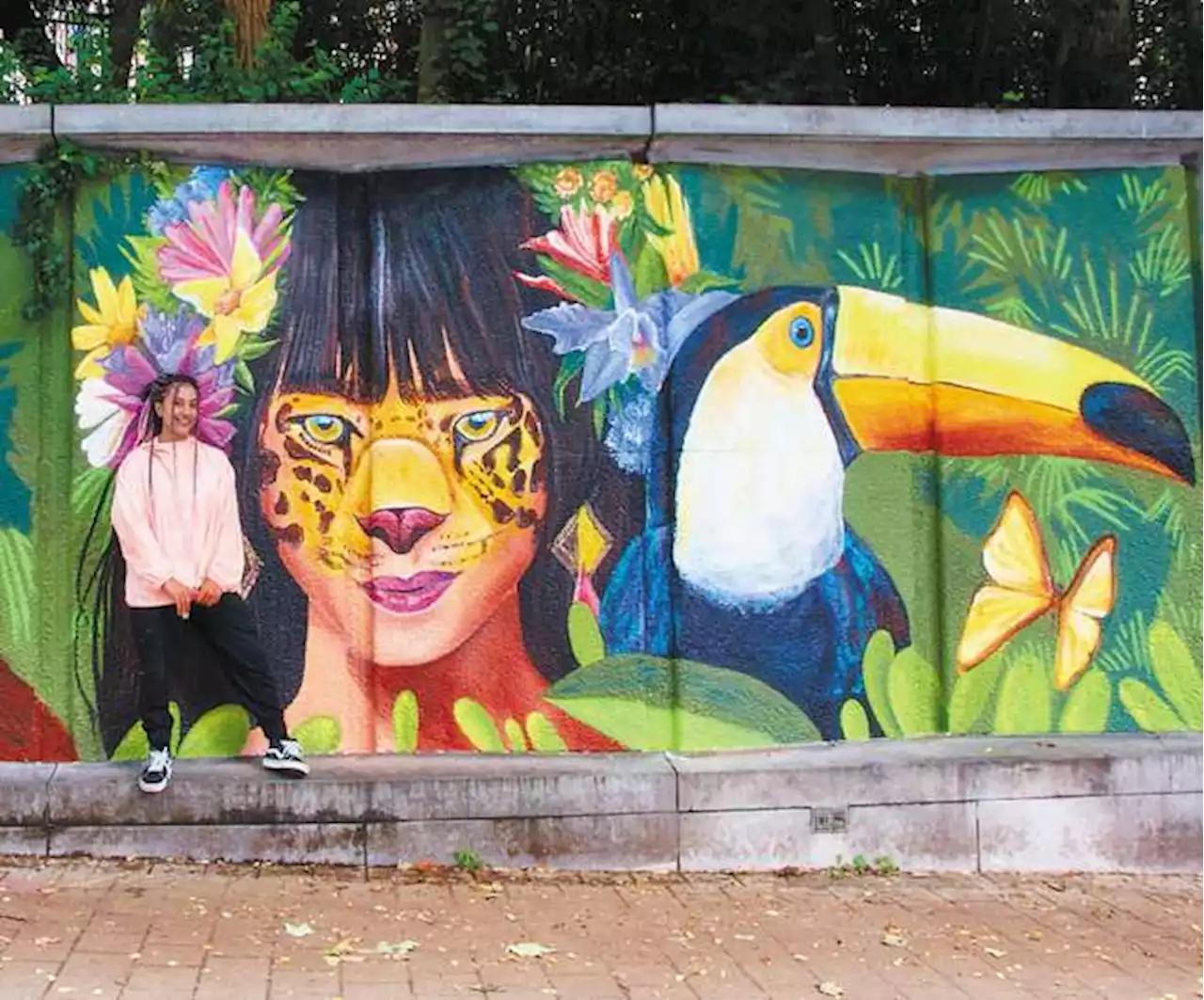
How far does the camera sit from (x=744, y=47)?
412 inches

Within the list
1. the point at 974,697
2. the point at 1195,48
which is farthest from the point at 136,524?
the point at 1195,48

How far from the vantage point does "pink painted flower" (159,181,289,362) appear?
21.5 ft

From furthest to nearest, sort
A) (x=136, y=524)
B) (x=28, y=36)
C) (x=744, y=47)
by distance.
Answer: (x=744, y=47) → (x=28, y=36) → (x=136, y=524)

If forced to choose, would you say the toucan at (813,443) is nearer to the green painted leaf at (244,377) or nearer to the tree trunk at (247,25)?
the green painted leaf at (244,377)

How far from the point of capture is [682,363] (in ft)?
22.1

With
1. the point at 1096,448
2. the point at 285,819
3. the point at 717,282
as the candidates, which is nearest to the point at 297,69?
the point at 717,282

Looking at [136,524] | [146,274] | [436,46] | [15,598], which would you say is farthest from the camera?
[436,46]

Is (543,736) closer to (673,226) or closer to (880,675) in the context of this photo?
(880,675)

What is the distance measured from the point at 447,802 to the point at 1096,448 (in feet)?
12.0

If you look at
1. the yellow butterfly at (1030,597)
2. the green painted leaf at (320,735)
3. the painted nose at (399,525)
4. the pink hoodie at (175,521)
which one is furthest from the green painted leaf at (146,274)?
the yellow butterfly at (1030,597)

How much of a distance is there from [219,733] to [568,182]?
3.11 m

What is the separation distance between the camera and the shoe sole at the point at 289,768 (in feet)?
20.2

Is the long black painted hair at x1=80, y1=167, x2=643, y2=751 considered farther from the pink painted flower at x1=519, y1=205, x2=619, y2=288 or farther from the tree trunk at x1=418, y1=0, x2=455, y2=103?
the tree trunk at x1=418, y1=0, x2=455, y2=103

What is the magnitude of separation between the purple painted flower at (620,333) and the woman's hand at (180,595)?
6.64 feet
